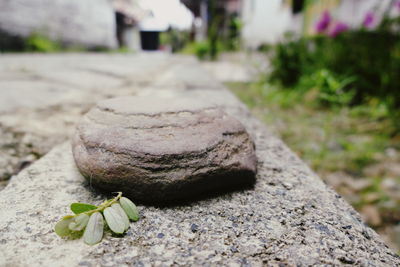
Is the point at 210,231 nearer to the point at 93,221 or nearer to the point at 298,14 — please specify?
the point at 93,221

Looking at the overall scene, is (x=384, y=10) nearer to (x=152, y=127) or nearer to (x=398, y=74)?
(x=398, y=74)

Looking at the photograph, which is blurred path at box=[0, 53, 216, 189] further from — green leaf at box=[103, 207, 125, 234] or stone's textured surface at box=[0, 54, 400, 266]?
green leaf at box=[103, 207, 125, 234]

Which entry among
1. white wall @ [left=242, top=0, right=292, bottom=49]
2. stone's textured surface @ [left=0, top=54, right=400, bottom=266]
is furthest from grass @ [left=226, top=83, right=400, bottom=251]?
white wall @ [left=242, top=0, right=292, bottom=49]

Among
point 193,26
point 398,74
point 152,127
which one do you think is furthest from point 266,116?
point 193,26

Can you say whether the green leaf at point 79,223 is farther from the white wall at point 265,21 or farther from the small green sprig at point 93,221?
the white wall at point 265,21

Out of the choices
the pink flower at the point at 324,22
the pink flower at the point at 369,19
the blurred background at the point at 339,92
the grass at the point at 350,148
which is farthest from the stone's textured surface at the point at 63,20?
the pink flower at the point at 369,19

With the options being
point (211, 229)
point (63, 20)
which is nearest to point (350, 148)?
point (211, 229)

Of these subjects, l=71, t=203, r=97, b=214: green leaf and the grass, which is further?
the grass
